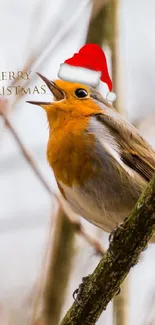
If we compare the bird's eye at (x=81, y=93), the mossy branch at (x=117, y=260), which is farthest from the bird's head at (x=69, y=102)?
the mossy branch at (x=117, y=260)

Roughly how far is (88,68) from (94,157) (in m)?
0.54

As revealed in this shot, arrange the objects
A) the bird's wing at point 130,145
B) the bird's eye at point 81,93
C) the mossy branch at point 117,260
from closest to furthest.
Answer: the mossy branch at point 117,260 → the bird's wing at point 130,145 → the bird's eye at point 81,93

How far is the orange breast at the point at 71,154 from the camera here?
2.71 meters

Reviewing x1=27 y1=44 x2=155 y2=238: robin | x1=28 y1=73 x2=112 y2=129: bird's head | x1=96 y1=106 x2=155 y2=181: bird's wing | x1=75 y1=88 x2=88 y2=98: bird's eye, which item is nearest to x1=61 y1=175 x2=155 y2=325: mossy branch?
x1=27 y1=44 x2=155 y2=238: robin

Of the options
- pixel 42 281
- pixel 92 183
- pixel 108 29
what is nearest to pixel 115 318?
pixel 42 281

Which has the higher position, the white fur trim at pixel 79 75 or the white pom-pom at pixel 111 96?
the white fur trim at pixel 79 75

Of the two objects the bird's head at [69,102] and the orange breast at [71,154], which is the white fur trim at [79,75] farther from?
the orange breast at [71,154]

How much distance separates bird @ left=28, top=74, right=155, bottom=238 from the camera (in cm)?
272

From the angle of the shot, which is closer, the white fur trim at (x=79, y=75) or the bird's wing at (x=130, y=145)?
the bird's wing at (x=130, y=145)

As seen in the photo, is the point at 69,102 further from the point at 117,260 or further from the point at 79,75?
the point at 117,260

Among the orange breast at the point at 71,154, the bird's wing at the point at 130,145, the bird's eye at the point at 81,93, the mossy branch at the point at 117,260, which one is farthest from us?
the bird's eye at the point at 81,93

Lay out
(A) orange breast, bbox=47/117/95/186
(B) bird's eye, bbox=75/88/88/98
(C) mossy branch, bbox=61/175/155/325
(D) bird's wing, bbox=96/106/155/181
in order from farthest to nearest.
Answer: (B) bird's eye, bbox=75/88/88/98, (D) bird's wing, bbox=96/106/155/181, (A) orange breast, bbox=47/117/95/186, (C) mossy branch, bbox=61/175/155/325

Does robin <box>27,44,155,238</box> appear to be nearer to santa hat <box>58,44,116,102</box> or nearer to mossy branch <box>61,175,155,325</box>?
santa hat <box>58,44,116,102</box>

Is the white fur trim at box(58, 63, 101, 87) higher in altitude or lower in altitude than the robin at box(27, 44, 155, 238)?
higher
